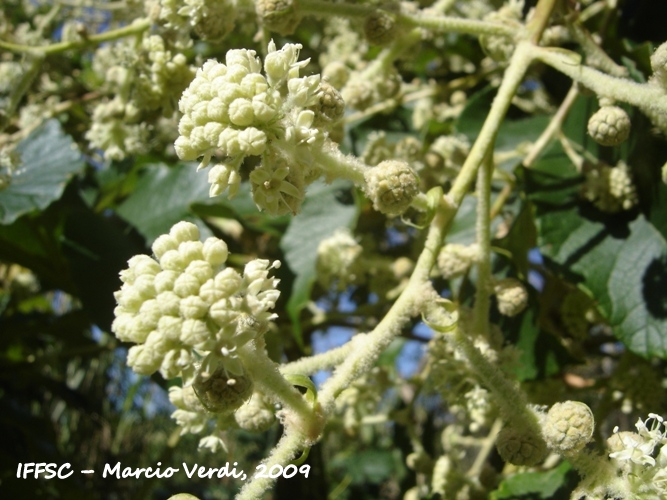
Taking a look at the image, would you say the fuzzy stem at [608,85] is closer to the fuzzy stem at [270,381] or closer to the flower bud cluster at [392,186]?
the flower bud cluster at [392,186]

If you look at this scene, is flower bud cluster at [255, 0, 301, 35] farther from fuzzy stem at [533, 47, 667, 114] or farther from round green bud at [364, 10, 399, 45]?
fuzzy stem at [533, 47, 667, 114]

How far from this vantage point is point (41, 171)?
6.64 ft

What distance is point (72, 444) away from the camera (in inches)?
131

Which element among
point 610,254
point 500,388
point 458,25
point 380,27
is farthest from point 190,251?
point 610,254

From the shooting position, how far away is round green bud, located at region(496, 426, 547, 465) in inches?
44.1

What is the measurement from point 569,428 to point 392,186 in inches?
18.0

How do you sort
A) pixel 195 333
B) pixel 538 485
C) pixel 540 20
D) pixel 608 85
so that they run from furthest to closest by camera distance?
pixel 538 485 → pixel 540 20 → pixel 608 85 → pixel 195 333

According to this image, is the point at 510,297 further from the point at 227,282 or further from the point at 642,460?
the point at 227,282

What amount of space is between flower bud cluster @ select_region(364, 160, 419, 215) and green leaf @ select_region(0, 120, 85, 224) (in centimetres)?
115

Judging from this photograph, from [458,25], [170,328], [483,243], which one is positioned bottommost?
[483,243]

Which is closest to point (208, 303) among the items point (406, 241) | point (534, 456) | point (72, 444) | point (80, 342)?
point (534, 456)

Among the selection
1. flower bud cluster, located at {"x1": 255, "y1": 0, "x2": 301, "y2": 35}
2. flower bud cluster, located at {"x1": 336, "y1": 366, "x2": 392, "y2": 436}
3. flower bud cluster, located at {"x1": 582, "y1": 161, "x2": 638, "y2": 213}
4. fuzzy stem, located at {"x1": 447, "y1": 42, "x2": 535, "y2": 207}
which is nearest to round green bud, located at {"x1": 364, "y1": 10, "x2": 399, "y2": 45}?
flower bud cluster, located at {"x1": 255, "y1": 0, "x2": 301, "y2": 35}

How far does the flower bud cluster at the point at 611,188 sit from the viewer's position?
5.00ft

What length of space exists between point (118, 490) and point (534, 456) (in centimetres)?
252
